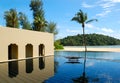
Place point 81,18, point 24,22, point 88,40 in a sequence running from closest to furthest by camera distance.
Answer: point 81,18 → point 24,22 → point 88,40

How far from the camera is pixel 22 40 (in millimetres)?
25188

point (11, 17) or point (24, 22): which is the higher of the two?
point (11, 17)

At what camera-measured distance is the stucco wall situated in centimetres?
2178

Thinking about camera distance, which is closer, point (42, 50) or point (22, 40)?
point (22, 40)

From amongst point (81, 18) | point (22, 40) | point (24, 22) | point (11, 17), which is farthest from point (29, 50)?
point (24, 22)

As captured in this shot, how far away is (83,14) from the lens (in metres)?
40.6

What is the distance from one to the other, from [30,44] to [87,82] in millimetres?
17250

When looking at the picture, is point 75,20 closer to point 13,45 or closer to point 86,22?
point 86,22

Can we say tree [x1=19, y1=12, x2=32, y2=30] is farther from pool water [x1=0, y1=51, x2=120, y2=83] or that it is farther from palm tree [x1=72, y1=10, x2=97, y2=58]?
pool water [x1=0, y1=51, x2=120, y2=83]

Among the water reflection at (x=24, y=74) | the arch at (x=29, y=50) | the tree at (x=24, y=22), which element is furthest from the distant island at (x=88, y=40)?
the water reflection at (x=24, y=74)

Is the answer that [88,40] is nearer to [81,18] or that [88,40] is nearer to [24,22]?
[24,22]

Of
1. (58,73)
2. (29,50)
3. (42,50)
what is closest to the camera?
(58,73)

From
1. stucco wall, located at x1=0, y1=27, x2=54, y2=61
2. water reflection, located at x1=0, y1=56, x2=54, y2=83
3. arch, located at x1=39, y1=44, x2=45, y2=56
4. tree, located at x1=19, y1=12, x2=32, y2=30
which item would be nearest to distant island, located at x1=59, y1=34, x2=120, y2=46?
tree, located at x1=19, y1=12, x2=32, y2=30

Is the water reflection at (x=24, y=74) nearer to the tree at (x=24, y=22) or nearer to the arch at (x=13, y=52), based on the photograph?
the arch at (x=13, y=52)
